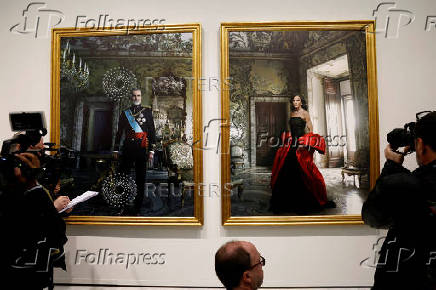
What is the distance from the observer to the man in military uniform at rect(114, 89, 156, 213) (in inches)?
121

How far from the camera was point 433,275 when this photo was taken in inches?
56.2

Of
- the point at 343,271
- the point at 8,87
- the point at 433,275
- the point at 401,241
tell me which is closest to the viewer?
the point at 433,275

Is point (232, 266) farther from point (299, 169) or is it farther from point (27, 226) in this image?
point (299, 169)

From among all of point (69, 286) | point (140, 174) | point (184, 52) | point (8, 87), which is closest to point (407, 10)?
point (184, 52)

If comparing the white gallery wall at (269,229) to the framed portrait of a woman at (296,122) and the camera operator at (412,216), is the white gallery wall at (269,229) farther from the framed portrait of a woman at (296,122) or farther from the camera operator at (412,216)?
the camera operator at (412,216)

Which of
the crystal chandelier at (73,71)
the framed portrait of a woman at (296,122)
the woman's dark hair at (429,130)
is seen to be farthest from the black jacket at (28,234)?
the woman's dark hair at (429,130)

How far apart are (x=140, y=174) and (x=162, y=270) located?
1005 mm

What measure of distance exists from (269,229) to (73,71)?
2.60 metres

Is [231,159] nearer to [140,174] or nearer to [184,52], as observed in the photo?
[140,174]

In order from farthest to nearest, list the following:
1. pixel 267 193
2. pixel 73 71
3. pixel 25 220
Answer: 1. pixel 73 71
2. pixel 267 193
3. pixel 25 220

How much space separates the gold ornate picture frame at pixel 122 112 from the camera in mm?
3023

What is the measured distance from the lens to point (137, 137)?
308cm

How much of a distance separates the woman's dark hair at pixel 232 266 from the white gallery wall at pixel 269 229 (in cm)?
148

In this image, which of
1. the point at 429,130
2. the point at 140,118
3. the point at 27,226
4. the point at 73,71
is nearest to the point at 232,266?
the point at 429,130
